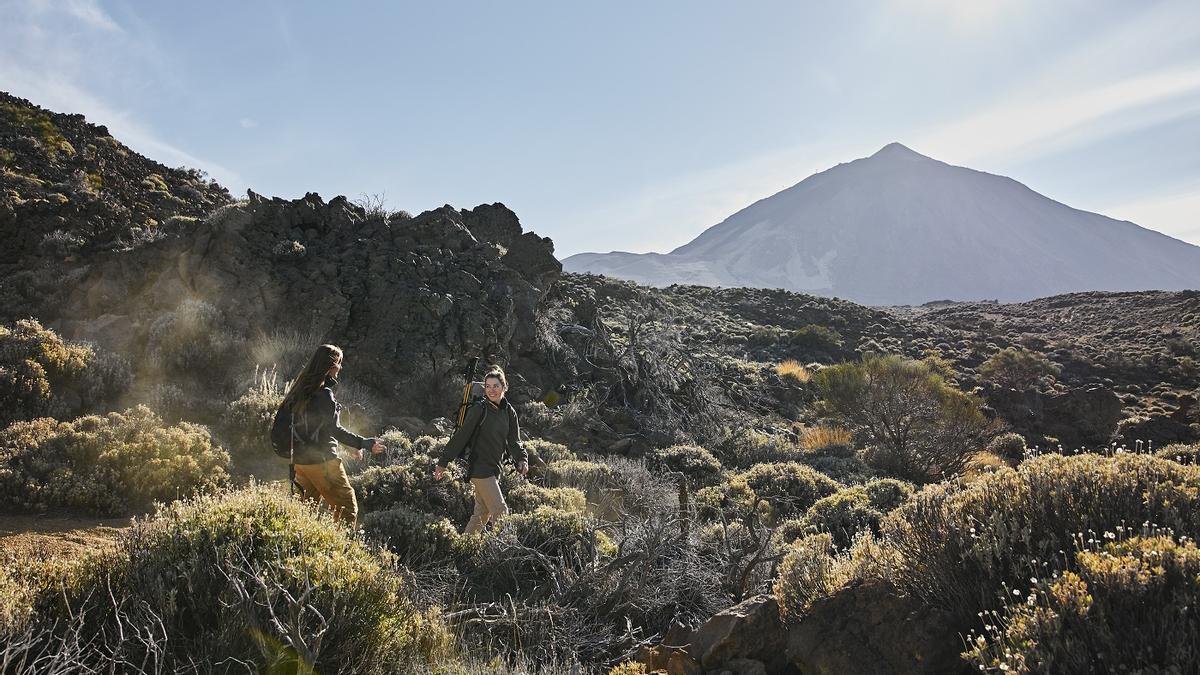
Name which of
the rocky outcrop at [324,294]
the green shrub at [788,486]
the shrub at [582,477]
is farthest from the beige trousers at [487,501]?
the rocky outcrop at [324,294]

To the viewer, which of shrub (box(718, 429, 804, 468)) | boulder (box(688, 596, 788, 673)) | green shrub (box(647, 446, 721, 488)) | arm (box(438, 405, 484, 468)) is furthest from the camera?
shrub (box(718, 429, 804, 468))

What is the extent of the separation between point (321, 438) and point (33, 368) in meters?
4.51

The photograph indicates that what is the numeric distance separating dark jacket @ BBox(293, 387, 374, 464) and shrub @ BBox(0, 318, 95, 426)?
13.2 feet

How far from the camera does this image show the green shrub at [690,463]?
9.46 meters

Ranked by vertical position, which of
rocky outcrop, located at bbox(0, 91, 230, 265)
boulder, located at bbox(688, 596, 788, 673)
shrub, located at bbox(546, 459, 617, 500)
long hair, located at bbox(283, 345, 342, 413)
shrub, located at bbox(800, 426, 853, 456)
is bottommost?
shrub, located at bbox(800, 426, 853, 456)

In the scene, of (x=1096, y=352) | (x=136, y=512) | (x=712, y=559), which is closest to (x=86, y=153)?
(x=136, y=512)

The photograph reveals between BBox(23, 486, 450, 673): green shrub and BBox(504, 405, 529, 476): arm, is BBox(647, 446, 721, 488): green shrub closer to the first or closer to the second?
BBox(504, 405, 529, 476): arm

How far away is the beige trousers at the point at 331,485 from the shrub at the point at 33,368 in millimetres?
3945

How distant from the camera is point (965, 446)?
11625 millimetres

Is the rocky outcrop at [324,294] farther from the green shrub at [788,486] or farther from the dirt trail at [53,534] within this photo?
the green shrub at [788,486]

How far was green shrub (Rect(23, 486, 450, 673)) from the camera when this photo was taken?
2643mm

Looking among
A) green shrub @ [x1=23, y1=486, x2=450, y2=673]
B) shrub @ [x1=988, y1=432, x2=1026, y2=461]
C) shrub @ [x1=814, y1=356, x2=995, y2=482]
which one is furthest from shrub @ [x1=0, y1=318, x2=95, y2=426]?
shrub @ [x1=988, y1=432, x2=1026, y2=461]

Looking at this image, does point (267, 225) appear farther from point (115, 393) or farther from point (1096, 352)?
point (1096, 352)

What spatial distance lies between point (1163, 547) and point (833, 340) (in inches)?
1012
